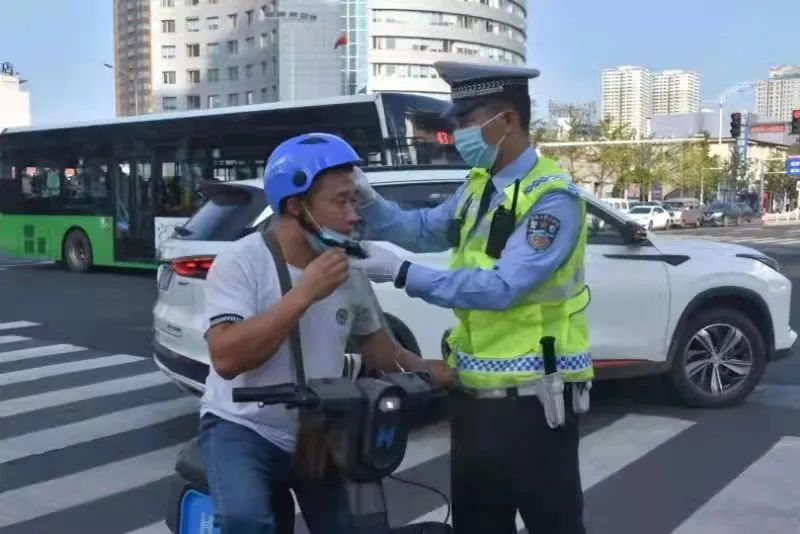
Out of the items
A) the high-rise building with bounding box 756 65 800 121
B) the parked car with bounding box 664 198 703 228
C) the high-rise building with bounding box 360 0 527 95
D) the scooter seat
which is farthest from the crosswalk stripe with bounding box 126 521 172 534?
the high-rise building with bounding box 756 65 800 121

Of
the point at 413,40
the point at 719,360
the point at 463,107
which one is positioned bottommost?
the point at 719,360

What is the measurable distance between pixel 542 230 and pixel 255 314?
78cm

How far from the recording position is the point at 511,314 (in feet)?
8.43

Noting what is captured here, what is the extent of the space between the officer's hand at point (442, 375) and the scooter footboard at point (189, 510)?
0.68m

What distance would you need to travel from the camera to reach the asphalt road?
16.1 ft

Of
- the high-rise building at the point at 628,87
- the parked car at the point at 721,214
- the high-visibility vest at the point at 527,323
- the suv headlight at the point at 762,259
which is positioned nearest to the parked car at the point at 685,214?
the parked car at the point at 721,214

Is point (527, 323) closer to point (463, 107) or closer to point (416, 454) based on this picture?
point (463, 107)

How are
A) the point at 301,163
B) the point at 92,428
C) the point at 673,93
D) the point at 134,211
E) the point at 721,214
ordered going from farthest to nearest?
the point at 673,93
the point at 721,214
the point at 134,211
the point at 92,428
the point at 301,163

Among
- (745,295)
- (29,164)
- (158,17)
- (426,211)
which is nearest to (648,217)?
(29,164)

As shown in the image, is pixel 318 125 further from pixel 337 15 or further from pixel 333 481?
pixel 337 15

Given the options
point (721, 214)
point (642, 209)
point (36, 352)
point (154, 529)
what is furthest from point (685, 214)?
point (154, 529)

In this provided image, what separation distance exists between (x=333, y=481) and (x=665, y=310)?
193 inches

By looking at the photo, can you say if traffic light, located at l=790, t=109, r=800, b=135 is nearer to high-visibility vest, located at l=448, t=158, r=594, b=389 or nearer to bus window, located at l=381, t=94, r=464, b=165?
bus window, located at l=381, t=94, r=464, b=165

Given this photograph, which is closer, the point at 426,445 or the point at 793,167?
the point at 426,445
